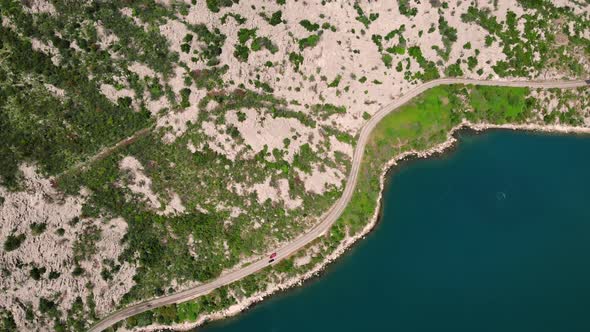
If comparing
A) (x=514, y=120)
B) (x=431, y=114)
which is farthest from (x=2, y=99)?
(x=514, y=120)

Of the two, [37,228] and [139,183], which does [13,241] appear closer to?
[37,228]

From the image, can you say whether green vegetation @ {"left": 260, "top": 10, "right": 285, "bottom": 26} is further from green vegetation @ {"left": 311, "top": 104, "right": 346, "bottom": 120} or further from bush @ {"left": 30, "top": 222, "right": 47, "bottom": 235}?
bush @ {"left": 30, "top": 222, "right": 47, "bottom": 235}

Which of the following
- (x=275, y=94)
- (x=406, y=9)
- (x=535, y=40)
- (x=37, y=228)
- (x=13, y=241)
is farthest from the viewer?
(x=535, y=40)

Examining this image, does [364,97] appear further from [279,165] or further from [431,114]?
[279,165]

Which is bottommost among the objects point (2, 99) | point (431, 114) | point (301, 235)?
point (301, 235)

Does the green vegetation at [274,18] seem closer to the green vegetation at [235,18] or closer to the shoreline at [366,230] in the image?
the green vegetation at [235,18]

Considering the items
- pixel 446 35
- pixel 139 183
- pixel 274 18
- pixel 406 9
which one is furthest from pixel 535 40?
pixel 139 183
